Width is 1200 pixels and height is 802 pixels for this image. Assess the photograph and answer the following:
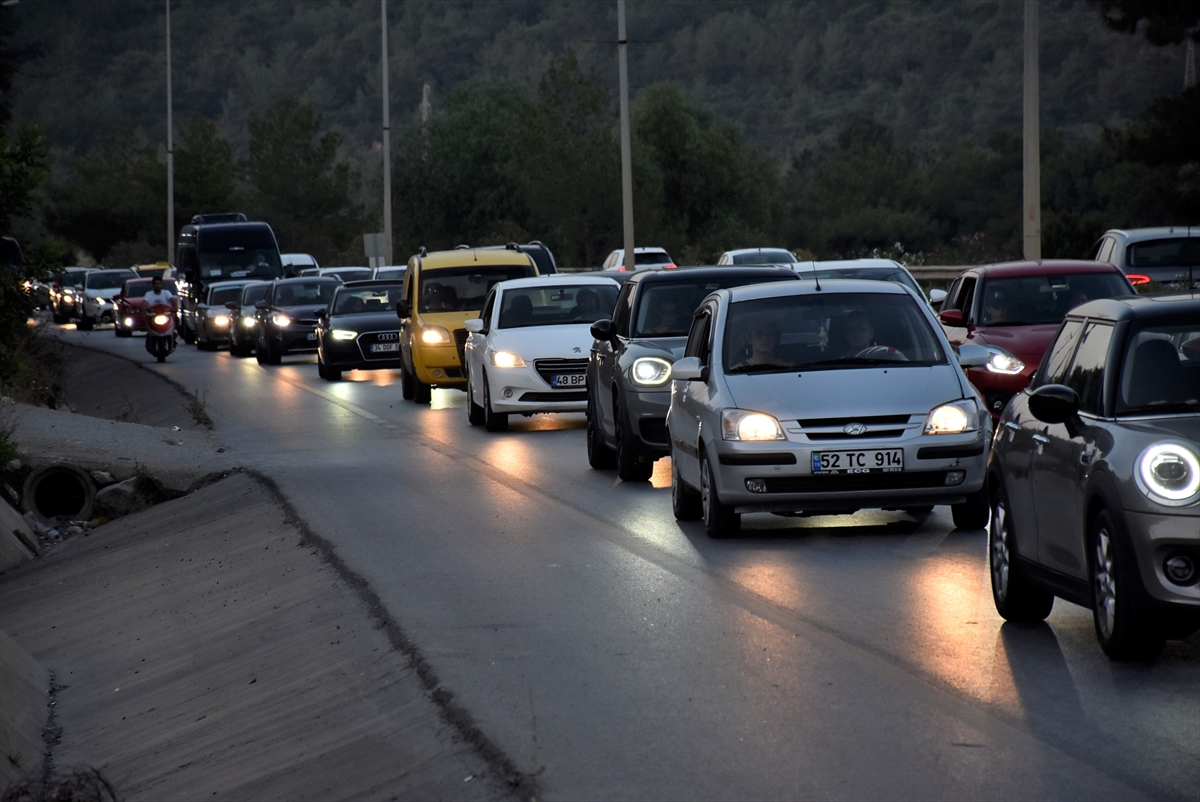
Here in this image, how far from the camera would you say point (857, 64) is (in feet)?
476

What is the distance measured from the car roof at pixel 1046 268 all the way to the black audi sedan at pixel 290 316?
22.5 m

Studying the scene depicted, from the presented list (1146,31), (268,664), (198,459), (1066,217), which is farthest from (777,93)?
(268,664)

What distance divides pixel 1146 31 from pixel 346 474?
29.0 metres

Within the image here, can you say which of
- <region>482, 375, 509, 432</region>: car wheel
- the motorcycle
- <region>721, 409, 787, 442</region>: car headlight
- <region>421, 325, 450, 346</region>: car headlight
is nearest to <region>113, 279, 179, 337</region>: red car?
the motorcycle

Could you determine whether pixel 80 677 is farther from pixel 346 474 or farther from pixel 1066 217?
pixel 1066 217

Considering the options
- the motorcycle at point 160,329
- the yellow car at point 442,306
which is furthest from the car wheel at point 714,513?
the motorcycle at point 160,329

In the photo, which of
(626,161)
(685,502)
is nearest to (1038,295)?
(685,502)

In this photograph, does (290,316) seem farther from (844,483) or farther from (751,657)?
(751,657)

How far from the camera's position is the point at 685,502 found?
522 inches

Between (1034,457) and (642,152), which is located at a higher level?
(642,152)

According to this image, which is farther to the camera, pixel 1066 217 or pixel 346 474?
pixel 1066 217

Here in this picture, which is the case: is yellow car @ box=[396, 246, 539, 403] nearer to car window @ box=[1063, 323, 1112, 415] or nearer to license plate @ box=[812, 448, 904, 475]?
license plate @ box=[812, 448, 904, 475]

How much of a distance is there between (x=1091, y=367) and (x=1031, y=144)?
21416 mm

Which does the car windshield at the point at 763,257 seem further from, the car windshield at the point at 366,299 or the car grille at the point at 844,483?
the car grille at the point at 844,483
